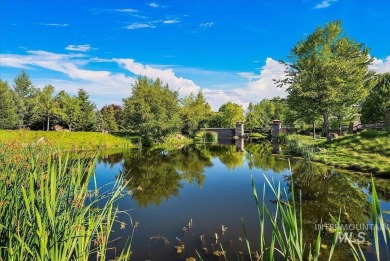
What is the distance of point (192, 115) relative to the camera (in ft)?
178

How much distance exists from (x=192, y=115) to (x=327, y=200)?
4429 cm

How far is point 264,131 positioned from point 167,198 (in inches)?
2312

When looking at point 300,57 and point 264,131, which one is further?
point 264,131

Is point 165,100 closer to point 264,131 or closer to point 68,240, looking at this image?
point 264,131

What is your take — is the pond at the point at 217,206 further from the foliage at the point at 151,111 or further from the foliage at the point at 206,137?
the foliage at the point at 206,137

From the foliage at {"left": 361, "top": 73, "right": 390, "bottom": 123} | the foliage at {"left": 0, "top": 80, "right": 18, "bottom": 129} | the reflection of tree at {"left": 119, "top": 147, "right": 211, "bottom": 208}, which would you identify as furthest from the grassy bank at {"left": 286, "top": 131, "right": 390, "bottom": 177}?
the foliage at {"left": 0, "top": 80, "right": 18, "bottom": 129}

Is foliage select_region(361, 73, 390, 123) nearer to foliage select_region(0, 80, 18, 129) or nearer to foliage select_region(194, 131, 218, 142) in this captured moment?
foliage select_region(194, 131, 218, 142)

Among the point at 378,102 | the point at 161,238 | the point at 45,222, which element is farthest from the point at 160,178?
the point at 378,102

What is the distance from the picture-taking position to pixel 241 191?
1306 cm

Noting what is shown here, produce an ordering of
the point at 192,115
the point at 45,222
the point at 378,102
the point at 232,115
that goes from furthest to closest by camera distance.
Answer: the point at 232,115 → the point at 192,115 → the point at 378,102 → the point at 45,222

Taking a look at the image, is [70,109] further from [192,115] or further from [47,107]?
[192,115]

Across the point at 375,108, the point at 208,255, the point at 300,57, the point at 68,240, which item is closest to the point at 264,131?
the point at 375,108

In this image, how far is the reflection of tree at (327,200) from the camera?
7.71 metres

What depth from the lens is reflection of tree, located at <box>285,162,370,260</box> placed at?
25.3 feet
